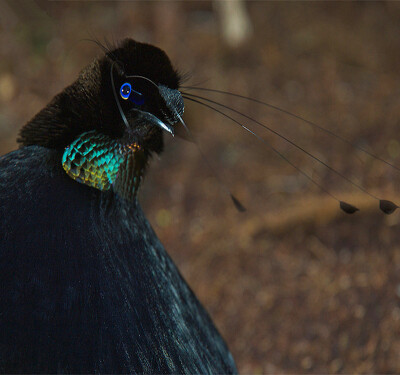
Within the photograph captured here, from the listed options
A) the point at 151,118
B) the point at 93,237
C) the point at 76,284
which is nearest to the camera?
the point at 76,284

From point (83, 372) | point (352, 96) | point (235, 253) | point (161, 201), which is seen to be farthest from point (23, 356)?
point (352, 96)

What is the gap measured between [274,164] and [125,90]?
364 centimetres

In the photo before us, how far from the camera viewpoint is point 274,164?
550cm

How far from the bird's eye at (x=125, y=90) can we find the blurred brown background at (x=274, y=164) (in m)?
0.98

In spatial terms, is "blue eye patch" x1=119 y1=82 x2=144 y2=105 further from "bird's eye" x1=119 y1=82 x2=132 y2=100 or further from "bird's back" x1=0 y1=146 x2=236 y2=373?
"bird's back" x1=0 y1=146 x2=236 y2=373

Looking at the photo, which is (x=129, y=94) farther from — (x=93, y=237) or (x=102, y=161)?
(x=93, y=237)

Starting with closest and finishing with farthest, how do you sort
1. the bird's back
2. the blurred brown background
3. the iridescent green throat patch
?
the bird's back → the iridescent green throat patch → the blurred brown background

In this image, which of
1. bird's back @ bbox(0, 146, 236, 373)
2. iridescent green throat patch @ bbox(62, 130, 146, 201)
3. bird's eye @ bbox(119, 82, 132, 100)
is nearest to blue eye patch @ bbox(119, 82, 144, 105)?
bird's eye @ bbox(119, 82, 132, 100)

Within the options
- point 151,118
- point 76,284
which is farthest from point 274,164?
point 76,284

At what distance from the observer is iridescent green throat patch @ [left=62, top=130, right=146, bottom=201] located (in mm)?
1993

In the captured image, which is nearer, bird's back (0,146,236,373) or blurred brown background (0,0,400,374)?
bird's back (0,146,236,373)

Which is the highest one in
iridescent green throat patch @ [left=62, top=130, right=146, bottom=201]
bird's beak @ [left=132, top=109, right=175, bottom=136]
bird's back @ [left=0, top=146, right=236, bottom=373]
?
bird's beak @ [left=132, top=109, right=175, bottom=136]

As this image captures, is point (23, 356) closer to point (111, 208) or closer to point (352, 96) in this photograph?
point (111, 208)

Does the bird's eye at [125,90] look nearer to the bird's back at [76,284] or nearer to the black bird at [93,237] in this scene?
the black bird at [93,237]
